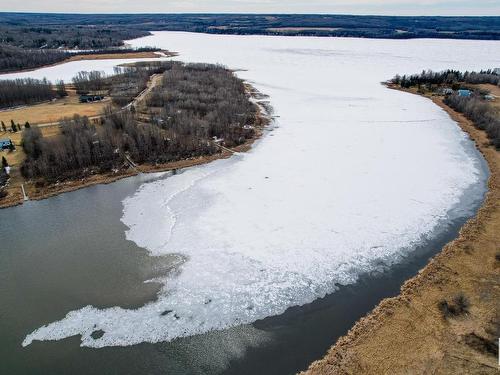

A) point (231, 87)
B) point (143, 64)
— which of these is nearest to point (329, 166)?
point (231, 87)

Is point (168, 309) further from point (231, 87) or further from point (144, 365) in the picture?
point (231, 87)

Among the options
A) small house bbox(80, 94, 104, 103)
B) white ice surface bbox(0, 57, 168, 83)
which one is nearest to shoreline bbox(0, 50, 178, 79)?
white ice surface bbox(0, 57, 168, 83)

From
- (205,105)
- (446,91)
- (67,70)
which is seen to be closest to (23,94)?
(205,105)

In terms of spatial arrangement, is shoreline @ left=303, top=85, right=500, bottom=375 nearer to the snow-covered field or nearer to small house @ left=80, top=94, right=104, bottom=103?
the snow-covered field

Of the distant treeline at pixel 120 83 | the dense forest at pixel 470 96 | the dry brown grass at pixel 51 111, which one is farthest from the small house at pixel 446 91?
the dry brown grass at pixel 51 111

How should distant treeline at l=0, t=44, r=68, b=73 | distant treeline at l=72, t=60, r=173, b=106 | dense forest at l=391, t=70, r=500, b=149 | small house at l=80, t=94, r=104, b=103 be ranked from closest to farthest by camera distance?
dense forest at l=391, t=70, r=500, b=149, small house at l=80, t=94, r=104, b=103, distant treeline at l=72, t=60, r=173, b=106, distant treeline at l=0, t=44, r=68, b=73

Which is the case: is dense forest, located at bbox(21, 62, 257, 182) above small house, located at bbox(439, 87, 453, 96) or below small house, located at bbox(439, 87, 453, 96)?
below

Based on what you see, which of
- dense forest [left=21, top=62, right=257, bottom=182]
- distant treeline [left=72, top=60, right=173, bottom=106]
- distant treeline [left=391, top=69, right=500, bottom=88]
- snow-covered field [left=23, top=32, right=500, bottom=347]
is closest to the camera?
snow-covered field [left=23, top=32, right=500, bottom=347]
